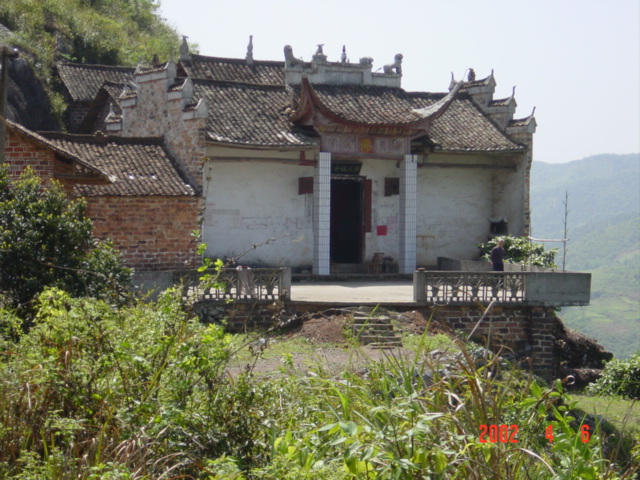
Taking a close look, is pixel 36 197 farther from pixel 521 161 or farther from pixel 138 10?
pixel 138 10

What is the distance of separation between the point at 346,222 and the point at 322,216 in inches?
83.1

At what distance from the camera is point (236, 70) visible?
2691cm

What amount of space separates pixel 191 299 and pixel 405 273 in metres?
15.0

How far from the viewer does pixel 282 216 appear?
22438 millimetres

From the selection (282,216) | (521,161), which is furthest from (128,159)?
(521,161)

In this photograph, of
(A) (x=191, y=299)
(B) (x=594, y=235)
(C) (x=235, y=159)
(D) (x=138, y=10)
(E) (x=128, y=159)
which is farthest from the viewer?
(B) (x=594, y=235)

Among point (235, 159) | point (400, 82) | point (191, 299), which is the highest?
point (400, 82)

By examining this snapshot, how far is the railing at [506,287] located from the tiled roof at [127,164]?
506 cm

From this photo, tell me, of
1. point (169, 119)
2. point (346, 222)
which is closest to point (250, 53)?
point (346, 222)

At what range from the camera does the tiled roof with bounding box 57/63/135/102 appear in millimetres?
30703

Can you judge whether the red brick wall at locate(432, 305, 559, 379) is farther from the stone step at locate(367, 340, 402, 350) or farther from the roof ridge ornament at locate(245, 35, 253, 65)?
the roof ridge ornament at locate(245, 35, 253, 65)

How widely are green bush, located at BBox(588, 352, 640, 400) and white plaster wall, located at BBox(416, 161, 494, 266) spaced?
6565 mm

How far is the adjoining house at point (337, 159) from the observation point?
21297mm

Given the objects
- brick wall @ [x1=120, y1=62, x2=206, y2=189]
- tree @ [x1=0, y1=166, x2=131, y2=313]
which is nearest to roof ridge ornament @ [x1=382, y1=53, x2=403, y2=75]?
brick wall @ [x1=120, y1=62, x2=206, y2=189]
